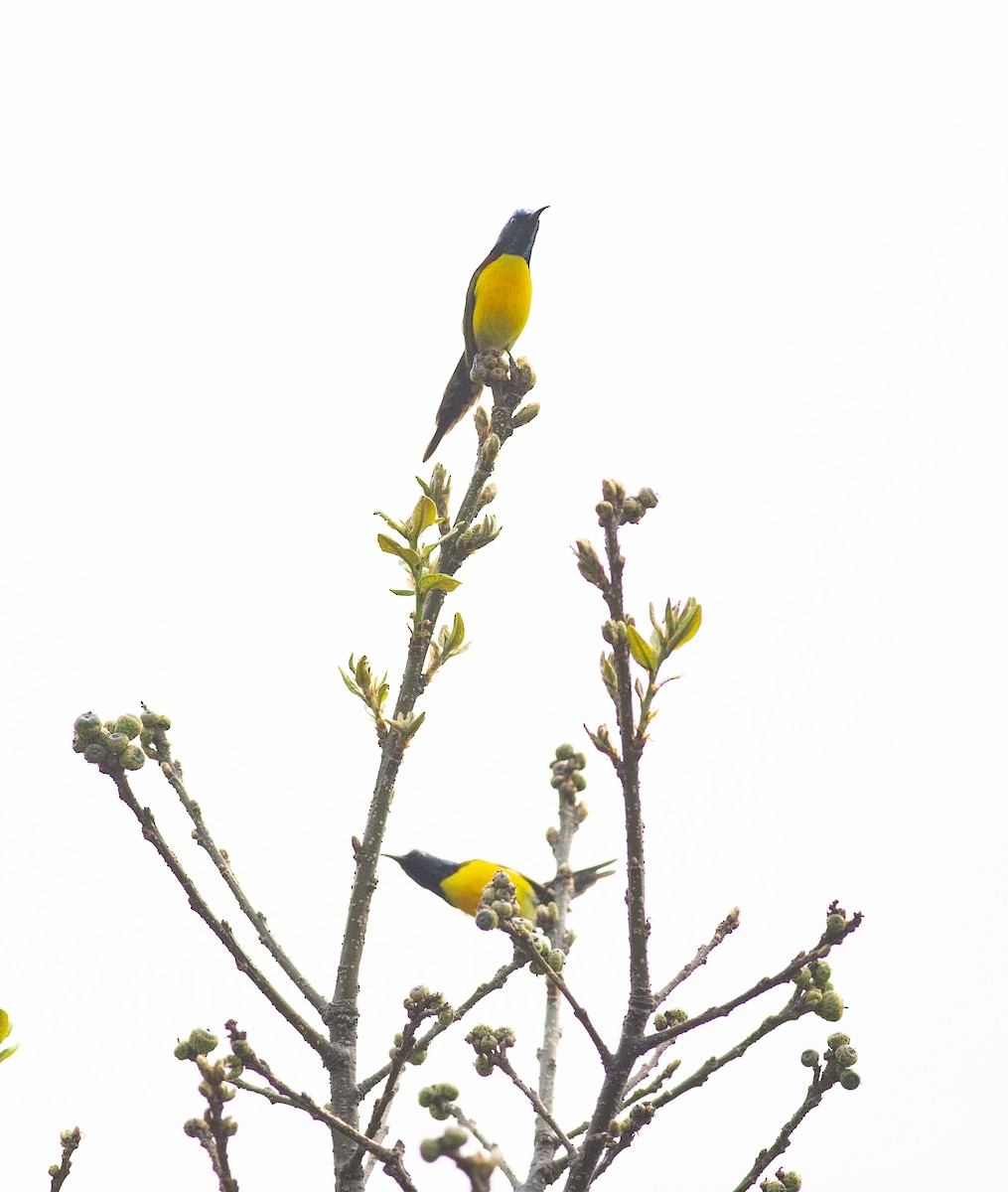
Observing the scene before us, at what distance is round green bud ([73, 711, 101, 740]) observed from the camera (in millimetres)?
3334

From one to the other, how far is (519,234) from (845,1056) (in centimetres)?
576

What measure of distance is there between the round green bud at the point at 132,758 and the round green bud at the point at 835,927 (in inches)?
72.5

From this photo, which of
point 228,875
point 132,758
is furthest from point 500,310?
point 132,758

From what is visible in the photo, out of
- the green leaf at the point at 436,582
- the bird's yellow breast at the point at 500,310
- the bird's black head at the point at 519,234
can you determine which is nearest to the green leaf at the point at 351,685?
the green leaf at the point at 436,582

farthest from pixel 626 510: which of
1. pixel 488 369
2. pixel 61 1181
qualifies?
pixel 61 1181

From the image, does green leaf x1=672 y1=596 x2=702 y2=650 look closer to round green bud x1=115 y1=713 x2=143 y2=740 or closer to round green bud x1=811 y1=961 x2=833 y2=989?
round green bud x1=811 y1=961 x2=833 y2=989

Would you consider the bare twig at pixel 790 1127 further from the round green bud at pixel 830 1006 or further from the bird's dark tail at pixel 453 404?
the bird's dark tail at pixel 453 404

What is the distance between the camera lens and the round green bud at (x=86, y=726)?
3334mm

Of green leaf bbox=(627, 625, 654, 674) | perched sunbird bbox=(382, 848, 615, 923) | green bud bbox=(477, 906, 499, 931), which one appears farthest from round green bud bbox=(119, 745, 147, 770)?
perched sunbird bbox=(382, 848, 615, 923)

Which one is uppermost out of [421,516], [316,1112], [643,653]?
[421,516]

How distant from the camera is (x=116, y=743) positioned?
3.35 metres

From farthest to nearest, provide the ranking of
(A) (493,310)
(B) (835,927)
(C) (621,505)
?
(A) (493,310) < (B) (835,927) < (C) (621,505)

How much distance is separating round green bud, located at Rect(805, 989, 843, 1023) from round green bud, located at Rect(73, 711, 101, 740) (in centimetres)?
206

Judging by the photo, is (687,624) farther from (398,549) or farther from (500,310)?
(500,310)
